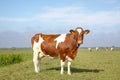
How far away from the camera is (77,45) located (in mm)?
16125

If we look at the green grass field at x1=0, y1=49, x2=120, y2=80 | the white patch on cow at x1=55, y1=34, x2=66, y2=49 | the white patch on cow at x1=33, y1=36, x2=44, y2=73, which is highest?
the white patch on cow at x1=55, y1=34, x2=66, y2=49

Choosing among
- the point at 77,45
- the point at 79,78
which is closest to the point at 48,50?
the point at 77,45

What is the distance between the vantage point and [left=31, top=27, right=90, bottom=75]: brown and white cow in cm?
1606

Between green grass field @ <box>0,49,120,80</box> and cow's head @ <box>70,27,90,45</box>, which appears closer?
green grass field @ <box>0,49,120,80</box>

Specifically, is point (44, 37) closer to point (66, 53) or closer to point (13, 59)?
point (66, 53)

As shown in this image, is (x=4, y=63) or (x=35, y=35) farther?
(x=4, y=63)

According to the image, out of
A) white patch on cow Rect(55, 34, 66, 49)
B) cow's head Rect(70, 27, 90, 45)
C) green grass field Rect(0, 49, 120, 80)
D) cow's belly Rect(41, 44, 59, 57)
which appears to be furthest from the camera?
cow's belly Rect(41, 44, 59, 57)

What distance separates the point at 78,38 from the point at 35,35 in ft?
11.3

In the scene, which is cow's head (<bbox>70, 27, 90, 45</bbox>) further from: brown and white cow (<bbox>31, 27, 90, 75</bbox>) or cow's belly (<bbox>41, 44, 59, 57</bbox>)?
cow's belly (<bbox>41, 44, 59, 57</bbox>)

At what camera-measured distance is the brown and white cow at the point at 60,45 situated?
1606 cm

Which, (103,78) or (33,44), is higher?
(33,44)

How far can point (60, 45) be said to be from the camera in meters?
16.3

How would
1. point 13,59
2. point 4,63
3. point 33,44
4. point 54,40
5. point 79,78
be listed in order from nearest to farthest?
point 79,78
point 54,40
point 33,44
point 4,63
point 13,59

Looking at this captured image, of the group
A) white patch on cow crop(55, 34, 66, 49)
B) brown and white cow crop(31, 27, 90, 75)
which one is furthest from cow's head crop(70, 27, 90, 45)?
white patch on cow crop(55, 34, 66, 49)
